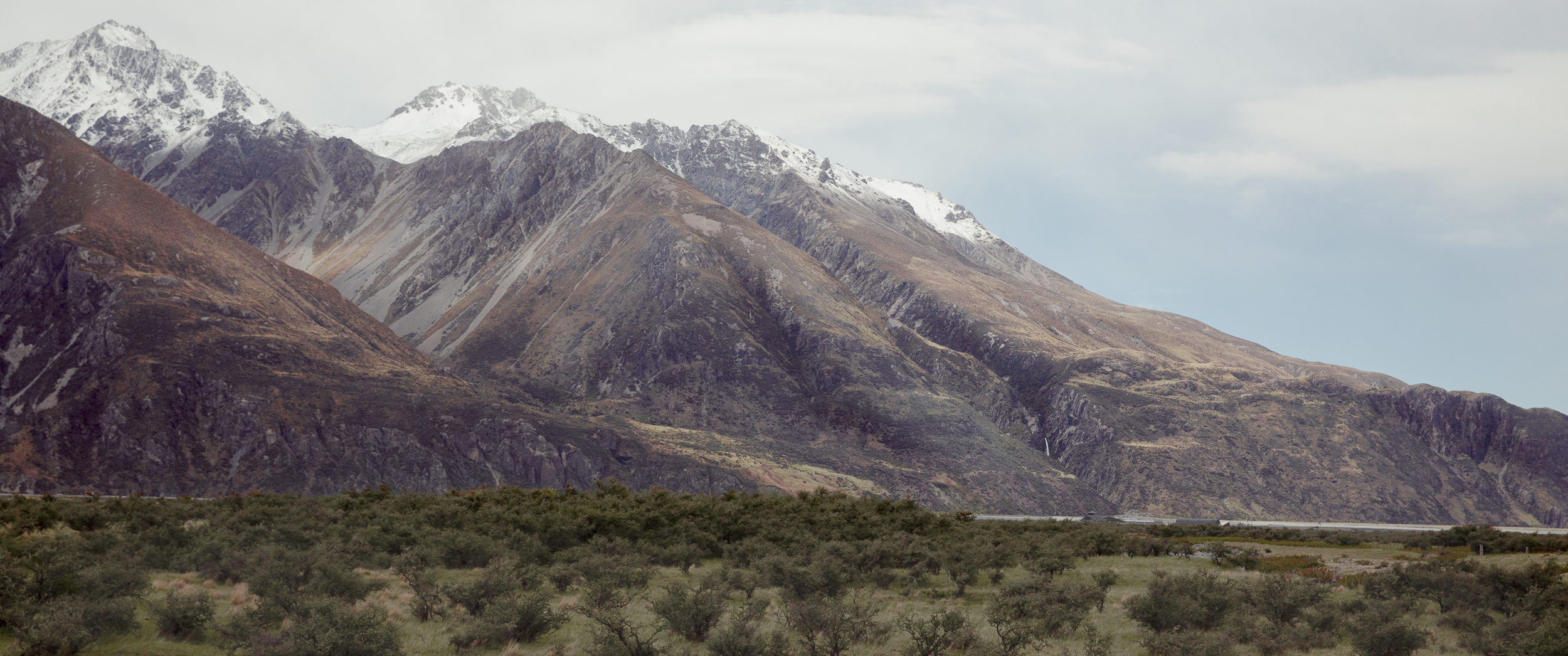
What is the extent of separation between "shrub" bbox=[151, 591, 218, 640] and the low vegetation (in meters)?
0.07

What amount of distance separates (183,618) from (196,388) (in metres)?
133

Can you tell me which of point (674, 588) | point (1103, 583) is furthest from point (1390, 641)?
point (674, 588)

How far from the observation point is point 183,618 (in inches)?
1075

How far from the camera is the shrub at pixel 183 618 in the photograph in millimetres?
27297

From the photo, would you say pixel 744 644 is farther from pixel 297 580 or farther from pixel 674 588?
pixel 297 580

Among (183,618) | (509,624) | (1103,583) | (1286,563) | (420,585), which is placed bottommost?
(183,618)

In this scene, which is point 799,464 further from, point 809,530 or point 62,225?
point 62,225

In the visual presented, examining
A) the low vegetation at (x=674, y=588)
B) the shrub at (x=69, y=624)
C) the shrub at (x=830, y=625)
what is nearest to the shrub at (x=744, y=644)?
the low vegetation at (x=674, y=588)

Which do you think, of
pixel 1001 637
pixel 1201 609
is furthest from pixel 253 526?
pixel 1201 609

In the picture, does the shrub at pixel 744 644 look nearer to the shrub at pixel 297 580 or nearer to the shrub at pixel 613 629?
the shrub at pixel 613 629

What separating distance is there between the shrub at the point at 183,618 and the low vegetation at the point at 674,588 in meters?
0.07

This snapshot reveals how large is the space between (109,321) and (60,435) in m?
22.8

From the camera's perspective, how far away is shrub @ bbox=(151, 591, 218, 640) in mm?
27297

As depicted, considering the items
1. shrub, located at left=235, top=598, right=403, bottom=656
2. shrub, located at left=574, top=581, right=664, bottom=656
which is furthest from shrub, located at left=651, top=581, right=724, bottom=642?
shrub, located at left=235, top=598, right=403, bottom=656
